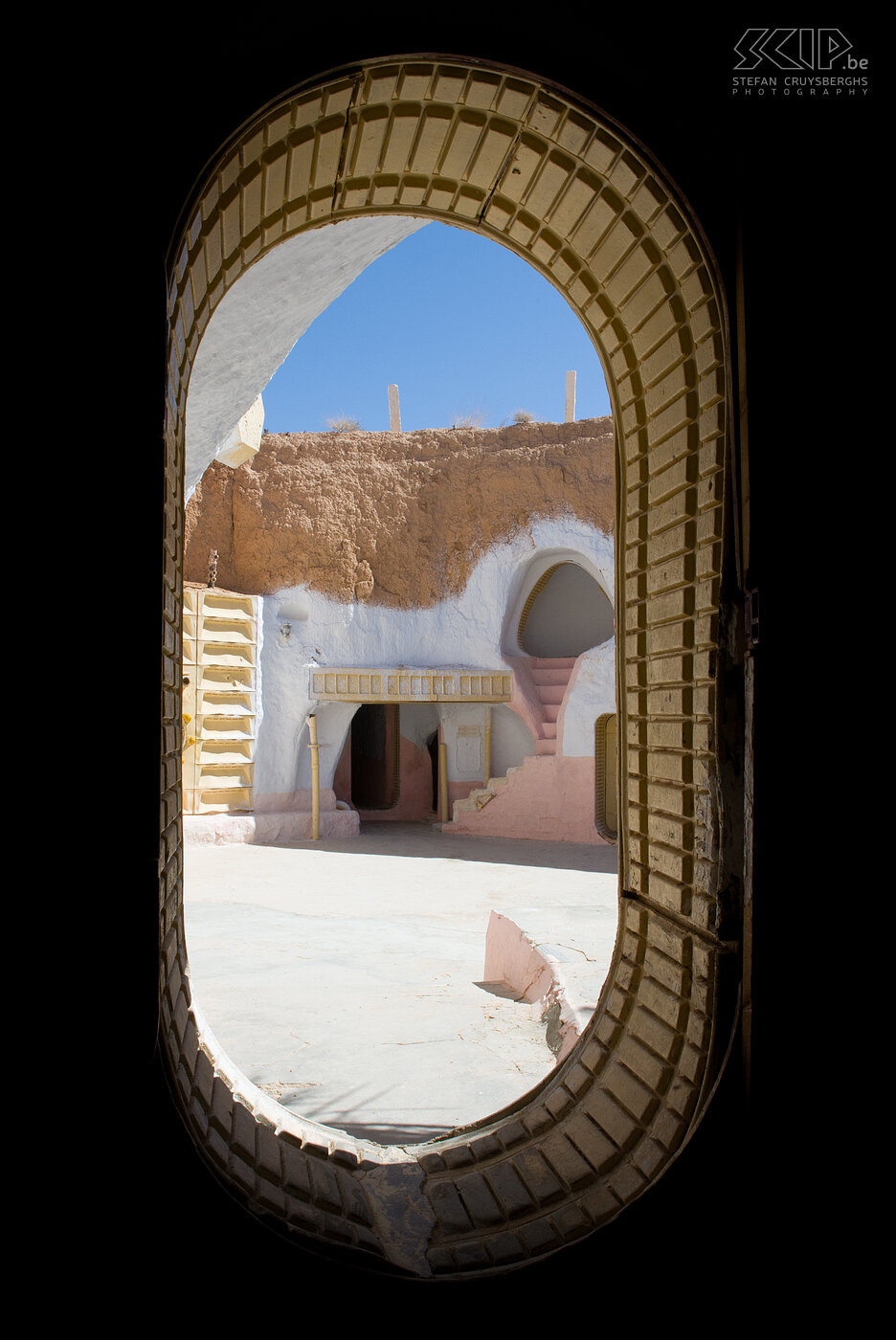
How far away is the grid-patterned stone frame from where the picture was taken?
6.00ft

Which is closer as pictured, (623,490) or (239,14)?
(239,14)

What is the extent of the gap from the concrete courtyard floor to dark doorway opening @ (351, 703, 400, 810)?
6.39 metres

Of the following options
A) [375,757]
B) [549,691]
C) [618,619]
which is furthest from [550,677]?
[618,619]

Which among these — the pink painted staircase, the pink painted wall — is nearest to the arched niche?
the pink painted staircase

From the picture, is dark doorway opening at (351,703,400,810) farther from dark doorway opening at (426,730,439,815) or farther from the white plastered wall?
the white plastered wall

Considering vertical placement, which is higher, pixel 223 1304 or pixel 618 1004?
pixel 618 1004

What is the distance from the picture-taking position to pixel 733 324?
68.6 inches

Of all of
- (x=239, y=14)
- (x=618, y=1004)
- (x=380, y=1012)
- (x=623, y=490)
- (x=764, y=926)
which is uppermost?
(x=239, y=14)

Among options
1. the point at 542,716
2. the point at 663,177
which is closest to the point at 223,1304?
the point at 663,177

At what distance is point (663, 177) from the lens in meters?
1.77

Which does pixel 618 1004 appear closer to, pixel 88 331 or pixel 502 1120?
pixel 502 1120

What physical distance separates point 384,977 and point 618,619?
13.1 feet

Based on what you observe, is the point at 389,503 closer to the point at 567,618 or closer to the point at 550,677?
the point at 550,677

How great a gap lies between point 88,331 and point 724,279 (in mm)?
1224
